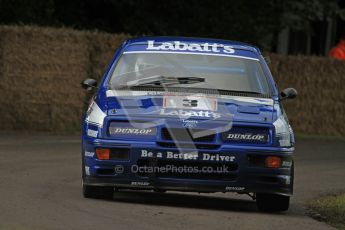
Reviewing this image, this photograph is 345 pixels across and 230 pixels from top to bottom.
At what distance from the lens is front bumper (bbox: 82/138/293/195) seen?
9.55 meters

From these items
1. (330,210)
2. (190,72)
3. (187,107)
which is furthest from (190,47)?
(330,210)

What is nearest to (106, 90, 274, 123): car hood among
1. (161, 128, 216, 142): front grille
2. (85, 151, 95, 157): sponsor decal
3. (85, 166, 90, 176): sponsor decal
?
(161, 128, 216, 142): front grille

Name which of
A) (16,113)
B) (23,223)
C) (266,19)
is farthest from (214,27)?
(23,223)

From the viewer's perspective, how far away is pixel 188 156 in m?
9.55

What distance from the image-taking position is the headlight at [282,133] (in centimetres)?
976

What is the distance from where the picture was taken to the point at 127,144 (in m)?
9.57

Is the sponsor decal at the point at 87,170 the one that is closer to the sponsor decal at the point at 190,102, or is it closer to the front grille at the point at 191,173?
the front grille at the point at 191,173

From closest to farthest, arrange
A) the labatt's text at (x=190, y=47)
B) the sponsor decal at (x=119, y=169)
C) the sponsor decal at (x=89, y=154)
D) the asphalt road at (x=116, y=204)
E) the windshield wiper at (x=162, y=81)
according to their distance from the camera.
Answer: the asphalt road at (x=116, y=204)
the sponsor decal at (x=119, y=169)
the sponsor decal at (x=89, y=154)
the windshield wiper at (x=162, y=81)
the labatt's text at (x=190, y=47)

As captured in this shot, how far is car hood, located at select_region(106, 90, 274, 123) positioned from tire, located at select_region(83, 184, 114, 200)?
84cm

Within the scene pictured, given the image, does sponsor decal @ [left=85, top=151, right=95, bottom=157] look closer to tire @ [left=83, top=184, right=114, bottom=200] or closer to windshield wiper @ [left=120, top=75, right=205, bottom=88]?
tire @ [left=83, top=184, right=114, bottom=200]

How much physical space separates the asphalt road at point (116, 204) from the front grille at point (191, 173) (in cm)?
35

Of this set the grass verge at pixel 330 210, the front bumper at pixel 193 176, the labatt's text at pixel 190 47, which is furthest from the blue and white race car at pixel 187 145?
the labatt's text at pixel 190 47

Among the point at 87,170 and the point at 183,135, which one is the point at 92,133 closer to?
the point at 87,170

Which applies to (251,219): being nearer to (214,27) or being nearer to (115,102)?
(115,102)
